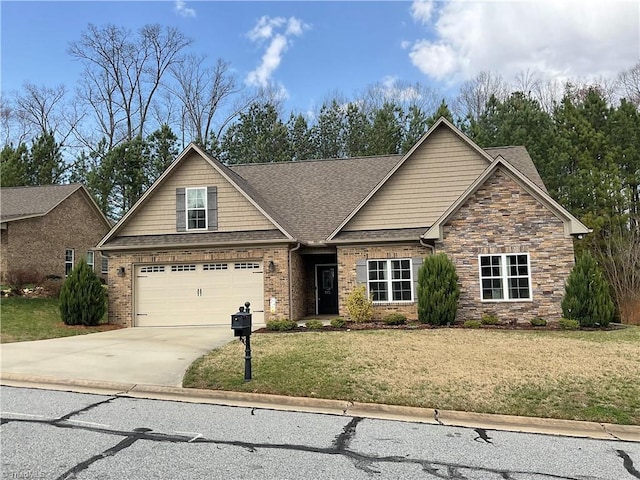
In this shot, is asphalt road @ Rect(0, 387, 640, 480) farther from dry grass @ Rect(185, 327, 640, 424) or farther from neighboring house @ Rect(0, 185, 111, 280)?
neighboring house @ Rect(0, 185, 111, 280)

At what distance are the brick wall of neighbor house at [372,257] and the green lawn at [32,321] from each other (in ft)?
25.2

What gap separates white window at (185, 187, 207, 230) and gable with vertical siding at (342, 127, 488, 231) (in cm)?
486

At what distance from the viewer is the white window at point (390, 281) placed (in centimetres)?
1670

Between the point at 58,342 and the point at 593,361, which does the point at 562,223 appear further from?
the point at 58,342

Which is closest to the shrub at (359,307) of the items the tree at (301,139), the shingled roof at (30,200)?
the shingled roof at (30,200)

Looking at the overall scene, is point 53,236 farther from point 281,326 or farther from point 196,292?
point 281,326

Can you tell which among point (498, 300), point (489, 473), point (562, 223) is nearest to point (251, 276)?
point (498, 300)

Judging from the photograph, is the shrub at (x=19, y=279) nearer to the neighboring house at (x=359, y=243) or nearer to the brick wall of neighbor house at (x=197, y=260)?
the brick wall of neighbor house at (x=197, y=260)

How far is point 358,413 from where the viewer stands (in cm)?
731

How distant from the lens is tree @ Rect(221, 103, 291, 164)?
3506 centimetres

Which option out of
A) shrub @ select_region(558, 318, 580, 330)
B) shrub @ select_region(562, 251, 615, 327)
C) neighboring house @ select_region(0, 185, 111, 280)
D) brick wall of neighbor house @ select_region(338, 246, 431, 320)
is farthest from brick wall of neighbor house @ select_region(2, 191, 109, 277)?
shrub @ select_region(562, 251, 615, 327)

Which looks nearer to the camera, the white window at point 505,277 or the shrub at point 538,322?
the shrub at point 538,322

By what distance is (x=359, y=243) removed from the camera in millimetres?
Answer: 16859

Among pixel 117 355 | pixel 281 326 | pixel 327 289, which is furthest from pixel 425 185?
pixel 117 355
